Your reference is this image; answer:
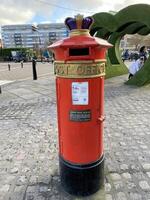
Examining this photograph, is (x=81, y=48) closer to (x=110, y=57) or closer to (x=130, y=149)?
(x=130, y=149)

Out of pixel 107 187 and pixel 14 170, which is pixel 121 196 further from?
pixel 14 170

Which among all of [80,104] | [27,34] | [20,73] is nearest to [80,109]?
[80,104]

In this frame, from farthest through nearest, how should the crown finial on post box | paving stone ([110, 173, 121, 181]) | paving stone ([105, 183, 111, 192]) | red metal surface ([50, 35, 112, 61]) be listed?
paving stone ([110, 173, 121, 181]) < paving stone ([105, 183, 111, 192]) < the crown finial on post box < red metal surface ([50, 35, 112, 61])

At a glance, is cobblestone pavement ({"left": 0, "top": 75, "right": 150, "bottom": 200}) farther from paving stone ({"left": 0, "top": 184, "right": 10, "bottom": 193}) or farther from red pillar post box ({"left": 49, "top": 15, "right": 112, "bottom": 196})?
red pillar post box ({"left": 49, "top": 15, "right": 112, "bottom": 196})

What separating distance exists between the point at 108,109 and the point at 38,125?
2.15 m

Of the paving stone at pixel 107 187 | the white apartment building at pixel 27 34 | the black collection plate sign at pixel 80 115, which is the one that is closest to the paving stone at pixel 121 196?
the paving stone at pixel 107 187

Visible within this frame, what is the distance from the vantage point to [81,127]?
2.48 metres

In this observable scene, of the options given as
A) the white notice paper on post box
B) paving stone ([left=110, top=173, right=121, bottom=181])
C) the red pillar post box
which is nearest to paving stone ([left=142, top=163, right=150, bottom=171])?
paving stone ([left=110, top=173, right=121, bottom=181])

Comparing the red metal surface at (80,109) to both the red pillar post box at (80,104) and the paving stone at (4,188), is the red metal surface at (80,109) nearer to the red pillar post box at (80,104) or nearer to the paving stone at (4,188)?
the red pillar post box at (80,104)

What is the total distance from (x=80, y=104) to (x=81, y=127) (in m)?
0.27

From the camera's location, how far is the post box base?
8.59 ft

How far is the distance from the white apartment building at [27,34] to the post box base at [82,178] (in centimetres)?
7779

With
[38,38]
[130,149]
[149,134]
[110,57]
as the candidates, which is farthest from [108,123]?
[38,38]

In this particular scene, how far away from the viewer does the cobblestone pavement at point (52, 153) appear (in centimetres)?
271
